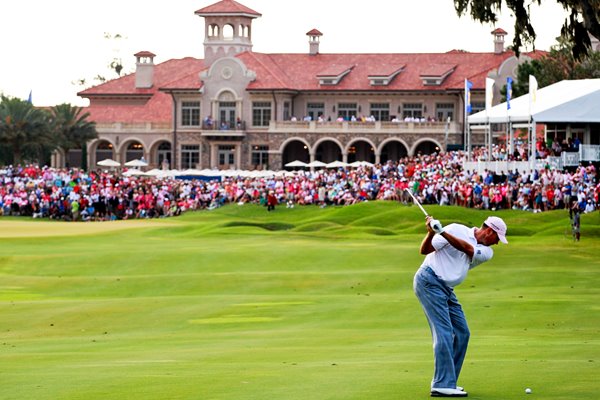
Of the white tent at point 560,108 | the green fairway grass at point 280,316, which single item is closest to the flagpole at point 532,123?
the white tent at point 560,108

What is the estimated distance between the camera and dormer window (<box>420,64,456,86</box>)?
97.7 meters

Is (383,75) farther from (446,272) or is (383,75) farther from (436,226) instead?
(436,226)

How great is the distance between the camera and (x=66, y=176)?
→ 7281 cm

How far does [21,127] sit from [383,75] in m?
25.3

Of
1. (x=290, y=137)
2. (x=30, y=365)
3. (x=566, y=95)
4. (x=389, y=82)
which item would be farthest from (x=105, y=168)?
(x=30, y=365)

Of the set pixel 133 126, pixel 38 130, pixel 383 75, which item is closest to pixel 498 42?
pixel 383 75

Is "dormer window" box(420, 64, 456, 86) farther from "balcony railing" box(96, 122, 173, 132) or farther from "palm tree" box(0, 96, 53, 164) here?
"palm tree" box(0, 96, 53, 164)

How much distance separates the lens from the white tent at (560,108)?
60.6 metres

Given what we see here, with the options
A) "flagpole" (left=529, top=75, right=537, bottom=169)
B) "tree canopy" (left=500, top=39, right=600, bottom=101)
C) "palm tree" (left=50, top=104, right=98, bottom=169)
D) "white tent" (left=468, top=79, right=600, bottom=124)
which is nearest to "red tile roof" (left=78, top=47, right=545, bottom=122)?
"palm tree" (left=50, top=104, right=98, bottom=169)

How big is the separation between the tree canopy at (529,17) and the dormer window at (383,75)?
2401 inches

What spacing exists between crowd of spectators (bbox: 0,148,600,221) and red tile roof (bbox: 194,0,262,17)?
33.5 meters


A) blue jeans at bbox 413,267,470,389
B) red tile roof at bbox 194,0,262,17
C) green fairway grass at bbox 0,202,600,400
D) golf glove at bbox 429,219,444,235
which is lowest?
green fairway grass at bbox 0,202,600,400

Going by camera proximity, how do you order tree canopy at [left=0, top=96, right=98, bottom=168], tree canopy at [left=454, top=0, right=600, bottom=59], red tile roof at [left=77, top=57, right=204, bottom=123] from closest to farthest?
tree canopy at [left=454, top=0, right=600, bottom=59] < tree canopy at [left=0, top=96, right=98, bottom=168] < red tile roof at [left=77, top=57, right=204, bottom=123]

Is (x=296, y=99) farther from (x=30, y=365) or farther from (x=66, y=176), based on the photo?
(x=30, y=365)
